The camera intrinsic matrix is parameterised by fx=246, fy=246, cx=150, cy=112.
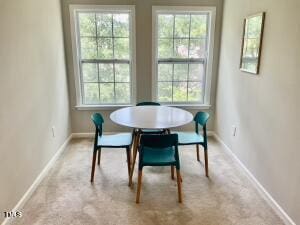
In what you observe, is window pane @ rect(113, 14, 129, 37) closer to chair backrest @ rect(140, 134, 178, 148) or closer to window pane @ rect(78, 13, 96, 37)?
window pane @ rect(78, 13, 96, 37)

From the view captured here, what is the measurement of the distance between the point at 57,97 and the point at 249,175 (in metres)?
2.61

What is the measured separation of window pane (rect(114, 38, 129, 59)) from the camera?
373 cm

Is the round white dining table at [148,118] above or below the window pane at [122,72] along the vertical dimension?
below

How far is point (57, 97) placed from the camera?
3342mm

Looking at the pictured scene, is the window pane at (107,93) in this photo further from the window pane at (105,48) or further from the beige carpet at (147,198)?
the beige carpet at (147,198)

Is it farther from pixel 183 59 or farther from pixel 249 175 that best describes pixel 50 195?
pixel 183 59

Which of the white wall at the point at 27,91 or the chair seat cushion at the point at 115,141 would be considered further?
the chair seat cushion at the point at 115,141

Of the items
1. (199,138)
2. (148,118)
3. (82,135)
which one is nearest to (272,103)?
(199,138)

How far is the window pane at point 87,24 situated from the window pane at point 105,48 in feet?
0.51

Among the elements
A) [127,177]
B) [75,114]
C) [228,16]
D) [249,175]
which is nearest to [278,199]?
[249,175]

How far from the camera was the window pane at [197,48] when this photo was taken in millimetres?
3799

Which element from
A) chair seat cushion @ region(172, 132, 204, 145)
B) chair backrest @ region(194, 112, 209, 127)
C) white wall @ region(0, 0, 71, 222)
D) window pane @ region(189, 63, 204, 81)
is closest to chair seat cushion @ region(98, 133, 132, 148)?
chair seat cushion @ region(172, 132, 204, 145)

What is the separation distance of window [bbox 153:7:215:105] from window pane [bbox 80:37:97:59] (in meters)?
0.92

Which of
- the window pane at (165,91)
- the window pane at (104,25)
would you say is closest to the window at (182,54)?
the window pane at (165,91)
